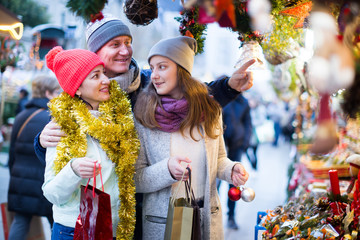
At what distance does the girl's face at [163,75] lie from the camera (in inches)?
98.5

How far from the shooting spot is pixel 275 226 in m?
2.31

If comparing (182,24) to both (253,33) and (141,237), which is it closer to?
(253,33)

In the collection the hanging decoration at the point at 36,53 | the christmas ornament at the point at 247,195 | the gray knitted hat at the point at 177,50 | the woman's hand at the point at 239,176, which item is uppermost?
the hanging decoration at the point at 36,53

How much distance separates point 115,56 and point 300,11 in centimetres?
123

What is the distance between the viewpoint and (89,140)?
2.32 m

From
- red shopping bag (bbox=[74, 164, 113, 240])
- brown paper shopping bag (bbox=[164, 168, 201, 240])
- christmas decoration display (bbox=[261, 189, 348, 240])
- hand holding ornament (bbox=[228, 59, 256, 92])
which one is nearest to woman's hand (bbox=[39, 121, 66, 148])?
red shopping bag (bbox=[74, 164, 113, 240])

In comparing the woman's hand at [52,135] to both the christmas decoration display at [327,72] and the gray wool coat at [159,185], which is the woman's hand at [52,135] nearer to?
the gray wool coat at [159,185]

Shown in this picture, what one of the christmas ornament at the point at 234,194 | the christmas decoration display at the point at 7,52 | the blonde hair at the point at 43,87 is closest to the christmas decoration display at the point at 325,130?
the christmas ornament at the point at 234,194

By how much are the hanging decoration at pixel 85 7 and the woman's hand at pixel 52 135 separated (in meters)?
0.67

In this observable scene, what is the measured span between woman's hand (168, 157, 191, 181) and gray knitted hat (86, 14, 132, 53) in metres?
0.94

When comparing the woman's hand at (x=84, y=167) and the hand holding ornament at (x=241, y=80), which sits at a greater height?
the hand holding ornament at (x=241, y=80)

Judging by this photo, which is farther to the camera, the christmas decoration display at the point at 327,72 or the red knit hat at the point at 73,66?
the red knit hat at the point at 73,66

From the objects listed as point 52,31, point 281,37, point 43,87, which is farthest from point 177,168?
point 52,31

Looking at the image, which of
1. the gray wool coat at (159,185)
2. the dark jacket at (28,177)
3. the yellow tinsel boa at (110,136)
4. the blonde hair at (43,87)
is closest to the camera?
the yellow tinsel boa at (110,136)
